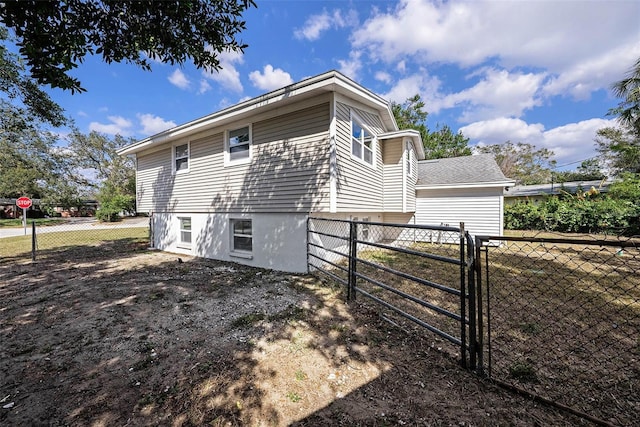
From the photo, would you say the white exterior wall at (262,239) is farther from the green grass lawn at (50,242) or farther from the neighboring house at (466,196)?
the neighboring house at (466,196)

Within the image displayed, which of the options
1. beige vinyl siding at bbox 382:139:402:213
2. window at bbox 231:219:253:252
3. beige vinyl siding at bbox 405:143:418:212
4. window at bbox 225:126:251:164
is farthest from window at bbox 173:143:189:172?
beige vinyl siding at bbox 405:143:418:212

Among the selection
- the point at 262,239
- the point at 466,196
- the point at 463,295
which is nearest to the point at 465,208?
the point at 466,196

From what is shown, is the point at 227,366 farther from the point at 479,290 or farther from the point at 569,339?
the point at 569,339

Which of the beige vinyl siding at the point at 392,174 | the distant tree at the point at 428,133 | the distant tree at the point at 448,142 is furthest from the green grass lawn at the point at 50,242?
the distant tree at the point at 448,142

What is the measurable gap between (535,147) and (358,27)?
37.2m

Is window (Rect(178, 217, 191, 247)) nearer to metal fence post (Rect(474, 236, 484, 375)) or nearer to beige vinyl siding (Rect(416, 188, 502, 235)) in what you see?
metal fence post (Rect(474, 236, 484, 375))

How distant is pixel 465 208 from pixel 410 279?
9.86 metres

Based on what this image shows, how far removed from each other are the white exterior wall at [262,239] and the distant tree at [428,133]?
19.8 m

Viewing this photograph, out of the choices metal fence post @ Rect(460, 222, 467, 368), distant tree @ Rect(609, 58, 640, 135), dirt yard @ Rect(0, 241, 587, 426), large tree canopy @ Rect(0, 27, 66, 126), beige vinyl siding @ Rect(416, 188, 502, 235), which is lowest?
dirt yard @ Rect(0, 241, 587, 426)

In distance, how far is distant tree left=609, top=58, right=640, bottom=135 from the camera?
11.1 m

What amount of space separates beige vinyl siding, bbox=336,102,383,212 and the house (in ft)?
0.09

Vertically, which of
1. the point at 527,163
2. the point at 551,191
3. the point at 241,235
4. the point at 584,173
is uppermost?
the point at 527,163

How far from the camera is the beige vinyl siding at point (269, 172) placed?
593 centimetres

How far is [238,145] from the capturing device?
7.27 meters
